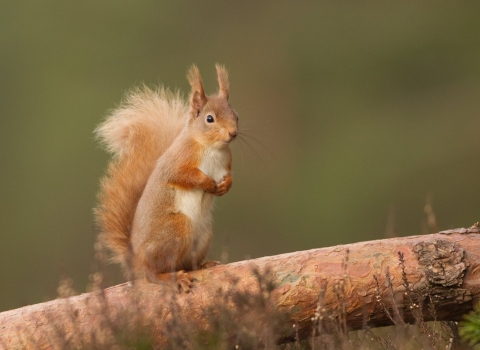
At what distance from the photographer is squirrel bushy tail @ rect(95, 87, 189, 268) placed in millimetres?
3244

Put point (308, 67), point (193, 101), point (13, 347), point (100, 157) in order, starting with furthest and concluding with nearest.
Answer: point (308, 67) → point (100, 157) → point (193, 101) → point (13, 347)

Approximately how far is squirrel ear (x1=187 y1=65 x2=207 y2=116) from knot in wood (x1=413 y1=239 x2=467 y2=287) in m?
0.97

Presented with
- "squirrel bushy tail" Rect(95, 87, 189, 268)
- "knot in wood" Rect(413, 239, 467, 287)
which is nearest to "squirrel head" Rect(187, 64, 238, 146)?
"squirrel bushy tail" Rect(95, 87, 189, 268)

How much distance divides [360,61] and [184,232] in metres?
10.3

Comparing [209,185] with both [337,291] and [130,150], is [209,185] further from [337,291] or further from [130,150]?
[337,291]

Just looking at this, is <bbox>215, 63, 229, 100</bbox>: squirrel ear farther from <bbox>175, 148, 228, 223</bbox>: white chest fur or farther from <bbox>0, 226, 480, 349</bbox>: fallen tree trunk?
<bbox>0, 226, 480, 349</bbox>: fallen tree trunk

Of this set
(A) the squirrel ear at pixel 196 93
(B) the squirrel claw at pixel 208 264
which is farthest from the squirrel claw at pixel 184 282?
(A) the squirrel ear at pixel 196 93

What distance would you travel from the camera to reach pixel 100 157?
10641 millimetres

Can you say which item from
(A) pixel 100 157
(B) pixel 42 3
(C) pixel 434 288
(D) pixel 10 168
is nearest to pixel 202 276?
(C) pixel 434 288

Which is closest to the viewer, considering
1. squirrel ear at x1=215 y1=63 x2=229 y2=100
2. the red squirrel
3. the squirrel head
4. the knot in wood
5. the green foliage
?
the green foliage

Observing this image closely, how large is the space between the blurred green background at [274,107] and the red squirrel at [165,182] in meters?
5.19

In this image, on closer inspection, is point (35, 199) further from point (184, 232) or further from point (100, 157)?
point (184, 232)

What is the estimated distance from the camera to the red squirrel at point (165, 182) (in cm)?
295

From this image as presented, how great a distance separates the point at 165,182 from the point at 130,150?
1.35 feet
